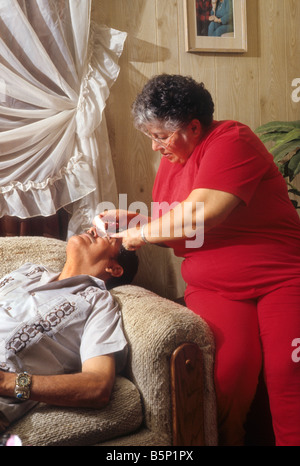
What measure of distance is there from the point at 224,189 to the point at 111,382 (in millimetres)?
621

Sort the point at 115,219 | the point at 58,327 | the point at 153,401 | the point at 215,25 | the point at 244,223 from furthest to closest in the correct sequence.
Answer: the point at 215,25 < the point at 115,219 < the point at 244,223 < the point at 58,327 < the point at 153,401

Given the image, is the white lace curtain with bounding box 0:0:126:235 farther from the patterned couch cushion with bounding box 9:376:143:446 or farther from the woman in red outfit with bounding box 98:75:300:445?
the patterned couch cushion with bounding box 9:376:143:446

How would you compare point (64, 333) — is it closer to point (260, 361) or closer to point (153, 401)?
point (153, 401)

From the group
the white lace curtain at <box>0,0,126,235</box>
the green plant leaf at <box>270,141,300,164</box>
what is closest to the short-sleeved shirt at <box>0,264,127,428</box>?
the white lace curtain at <box>0,0,126,235</box>

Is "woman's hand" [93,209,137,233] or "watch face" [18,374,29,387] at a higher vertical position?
"woman's hand" [93,209,137,233]

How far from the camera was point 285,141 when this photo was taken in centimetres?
228

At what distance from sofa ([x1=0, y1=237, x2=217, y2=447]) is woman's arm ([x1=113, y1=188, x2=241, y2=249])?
0.74 feet

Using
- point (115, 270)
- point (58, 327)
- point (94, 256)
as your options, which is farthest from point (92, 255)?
point (58, 327)

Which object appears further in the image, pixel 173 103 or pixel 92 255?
pixel 92 255

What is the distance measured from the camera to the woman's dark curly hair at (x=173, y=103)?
1478mm

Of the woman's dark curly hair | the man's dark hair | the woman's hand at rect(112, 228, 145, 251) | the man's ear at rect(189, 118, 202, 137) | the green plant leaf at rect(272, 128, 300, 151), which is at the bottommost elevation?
the man's dark hair

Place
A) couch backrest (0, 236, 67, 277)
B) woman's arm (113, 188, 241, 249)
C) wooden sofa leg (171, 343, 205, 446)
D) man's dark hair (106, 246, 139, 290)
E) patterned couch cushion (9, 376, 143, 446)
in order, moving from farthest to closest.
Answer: couch backrest (0, 236, 67, 277) → man's dark hair (106, 246, 139, 290) → woman's arm (113, 188, 241, 249) → wooden sofa leg (171, 343, 205, 446) → patterned couch cushion (9, 376, 143, 446)

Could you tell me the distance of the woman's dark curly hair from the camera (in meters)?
1.48

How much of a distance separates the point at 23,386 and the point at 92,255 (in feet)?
1.87
